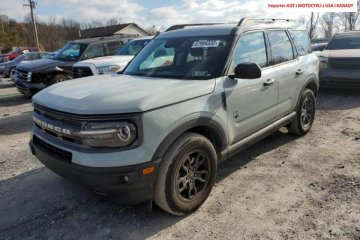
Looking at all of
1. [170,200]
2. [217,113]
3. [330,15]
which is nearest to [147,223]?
[170,200]

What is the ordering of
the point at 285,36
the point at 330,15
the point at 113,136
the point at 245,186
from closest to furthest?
1. the point at 113,136
2. the point at 245,186
3. the point at 285,36
4. the point at 330,15

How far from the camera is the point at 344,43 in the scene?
394 inches

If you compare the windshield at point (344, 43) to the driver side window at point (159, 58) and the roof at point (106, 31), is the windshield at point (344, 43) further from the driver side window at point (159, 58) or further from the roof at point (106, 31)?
the roof at point (106, 31)

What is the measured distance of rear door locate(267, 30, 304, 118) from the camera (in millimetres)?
4703

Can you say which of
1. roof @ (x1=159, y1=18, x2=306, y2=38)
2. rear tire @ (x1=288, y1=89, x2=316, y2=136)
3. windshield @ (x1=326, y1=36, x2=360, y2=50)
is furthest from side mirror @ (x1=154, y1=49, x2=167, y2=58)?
windshield @ (x1=326, y1=36, x2=360, y2=50)

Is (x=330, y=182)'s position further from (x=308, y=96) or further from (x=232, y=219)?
(x=308, y=96)

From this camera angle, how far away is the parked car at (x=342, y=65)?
867 cm

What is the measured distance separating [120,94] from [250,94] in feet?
5.53

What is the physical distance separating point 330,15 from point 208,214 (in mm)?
56696

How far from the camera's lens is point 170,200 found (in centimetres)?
325

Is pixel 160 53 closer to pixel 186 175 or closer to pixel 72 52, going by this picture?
pixel 186 175

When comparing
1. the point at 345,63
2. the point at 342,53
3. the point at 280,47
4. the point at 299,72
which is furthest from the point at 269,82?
the point at 342,53

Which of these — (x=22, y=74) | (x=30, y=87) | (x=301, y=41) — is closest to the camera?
(x=301, y=41)

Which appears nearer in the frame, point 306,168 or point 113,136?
point 113,136
